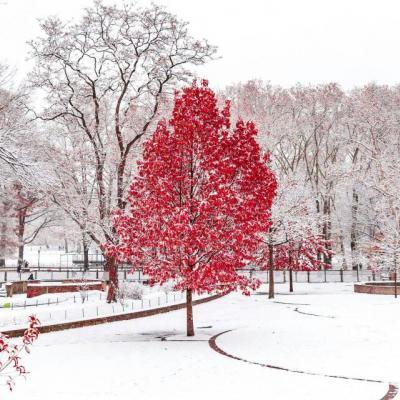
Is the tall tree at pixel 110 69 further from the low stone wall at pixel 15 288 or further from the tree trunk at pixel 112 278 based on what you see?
the low stone wall at pixel 15 288

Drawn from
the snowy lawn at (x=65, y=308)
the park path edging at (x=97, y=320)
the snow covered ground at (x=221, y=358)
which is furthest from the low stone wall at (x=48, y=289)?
the snow covered ground at (x=221, y=358)

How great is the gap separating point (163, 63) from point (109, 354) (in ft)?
48.3

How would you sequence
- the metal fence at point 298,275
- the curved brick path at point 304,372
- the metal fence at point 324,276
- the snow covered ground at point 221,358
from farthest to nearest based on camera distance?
1. the metal fence at point 324,276
2. the metal fence at point 298,275
3. the snow covered ground at point 221,358
4. the curved brick path at point 304,372

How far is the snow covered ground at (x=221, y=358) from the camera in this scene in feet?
32.9

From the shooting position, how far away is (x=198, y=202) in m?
15.2

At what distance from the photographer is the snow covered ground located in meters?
10.0

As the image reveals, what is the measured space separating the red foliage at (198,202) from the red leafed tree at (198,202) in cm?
3

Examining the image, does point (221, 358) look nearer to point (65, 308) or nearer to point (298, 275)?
point (65, 308)

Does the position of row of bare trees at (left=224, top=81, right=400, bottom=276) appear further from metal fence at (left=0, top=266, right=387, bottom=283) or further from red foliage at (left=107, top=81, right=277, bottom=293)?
red foliage at (left=107, top=81, right=277, bottom=293)

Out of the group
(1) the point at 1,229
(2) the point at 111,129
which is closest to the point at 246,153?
(2) the point at 111,129

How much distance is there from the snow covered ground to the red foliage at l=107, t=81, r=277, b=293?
219 centimetres

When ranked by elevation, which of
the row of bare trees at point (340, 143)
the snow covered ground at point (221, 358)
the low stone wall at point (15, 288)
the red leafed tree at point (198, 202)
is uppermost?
the row of bare trees at point (340, 143)

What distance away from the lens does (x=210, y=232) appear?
1470cm

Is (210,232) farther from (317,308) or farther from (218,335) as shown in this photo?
(317,308)
